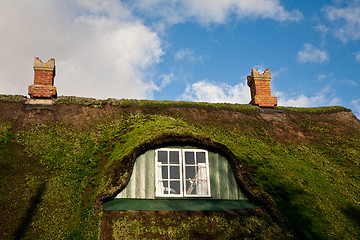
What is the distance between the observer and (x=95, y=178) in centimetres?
675

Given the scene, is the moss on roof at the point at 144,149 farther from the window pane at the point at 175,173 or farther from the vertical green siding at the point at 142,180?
the window pane at the point at 175,173

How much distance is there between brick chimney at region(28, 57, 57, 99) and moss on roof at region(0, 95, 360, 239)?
53 cm

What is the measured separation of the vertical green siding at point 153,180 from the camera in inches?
266

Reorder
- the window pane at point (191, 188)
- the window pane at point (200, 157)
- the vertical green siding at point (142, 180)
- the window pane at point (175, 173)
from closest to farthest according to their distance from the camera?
the vertical green siding at point (142, 180) < the window pane at point (200, 157) < the window pane at point (191, 188) < the window pane at point (175, 173)

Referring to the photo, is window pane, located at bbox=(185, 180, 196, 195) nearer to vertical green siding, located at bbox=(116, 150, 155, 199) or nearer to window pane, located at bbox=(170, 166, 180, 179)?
vertical green siding, located at bbox=(116, 150, 155, 199)

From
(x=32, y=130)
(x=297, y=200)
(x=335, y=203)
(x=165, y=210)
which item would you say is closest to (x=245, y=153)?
(x=297, y=200)

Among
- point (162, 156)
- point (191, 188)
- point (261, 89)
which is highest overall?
point (261, 89)

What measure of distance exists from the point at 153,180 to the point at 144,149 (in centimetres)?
78

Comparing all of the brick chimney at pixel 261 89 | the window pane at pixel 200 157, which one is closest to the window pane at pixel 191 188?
the window pane at pixel 200 157

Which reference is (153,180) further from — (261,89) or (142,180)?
(261,89)

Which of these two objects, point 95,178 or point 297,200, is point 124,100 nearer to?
point 95,178

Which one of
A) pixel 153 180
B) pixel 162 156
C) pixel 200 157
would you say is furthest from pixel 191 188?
pixel 153 180

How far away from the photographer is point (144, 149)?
717 cm

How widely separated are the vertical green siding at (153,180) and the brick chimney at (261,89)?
5237mm
